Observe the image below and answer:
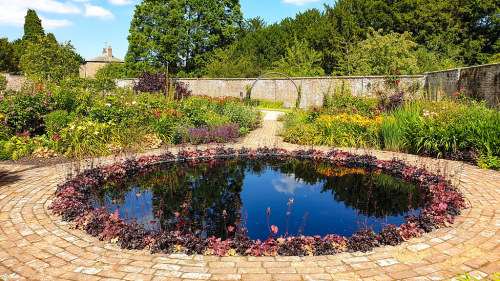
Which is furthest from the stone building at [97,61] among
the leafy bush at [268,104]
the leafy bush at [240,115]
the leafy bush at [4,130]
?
the leafy bush at [4,130]

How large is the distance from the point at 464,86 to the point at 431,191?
812 centimetres

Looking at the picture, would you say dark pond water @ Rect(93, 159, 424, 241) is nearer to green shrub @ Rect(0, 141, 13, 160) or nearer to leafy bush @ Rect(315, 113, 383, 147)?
leafy bush @ Rect(315, 113, 383, 147)

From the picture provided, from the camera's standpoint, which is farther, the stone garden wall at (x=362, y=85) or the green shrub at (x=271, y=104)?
the green shrub at (x=271, y=104)

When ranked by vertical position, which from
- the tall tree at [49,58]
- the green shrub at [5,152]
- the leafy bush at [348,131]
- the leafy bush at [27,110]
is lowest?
the green shrub at [5,152]

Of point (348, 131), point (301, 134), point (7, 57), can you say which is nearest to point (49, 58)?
point (7, 57)

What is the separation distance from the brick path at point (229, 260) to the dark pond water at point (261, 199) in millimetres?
633

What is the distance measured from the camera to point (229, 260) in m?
3.05

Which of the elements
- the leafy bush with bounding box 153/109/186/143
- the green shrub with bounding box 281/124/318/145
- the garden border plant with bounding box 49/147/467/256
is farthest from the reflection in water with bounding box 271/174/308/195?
the leafy bush with bounding box 153/109/186/143

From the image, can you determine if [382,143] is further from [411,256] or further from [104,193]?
[104,193]

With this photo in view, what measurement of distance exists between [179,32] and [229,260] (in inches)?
1196

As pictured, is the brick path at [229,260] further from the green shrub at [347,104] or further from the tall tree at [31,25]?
the tall tree at [31,25]

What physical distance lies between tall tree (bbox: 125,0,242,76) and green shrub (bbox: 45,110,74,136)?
23934mm

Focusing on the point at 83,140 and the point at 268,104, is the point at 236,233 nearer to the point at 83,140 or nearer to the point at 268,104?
the point at 83,140

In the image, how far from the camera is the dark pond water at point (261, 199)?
399 cm
